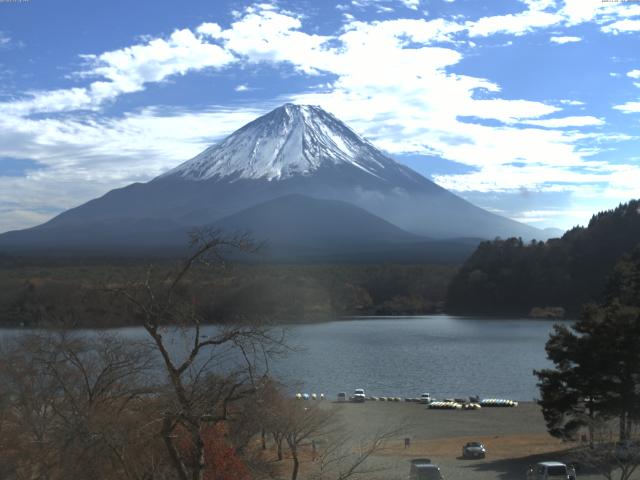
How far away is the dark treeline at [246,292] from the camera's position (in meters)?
16.6

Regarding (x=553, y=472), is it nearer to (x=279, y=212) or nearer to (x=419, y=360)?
(x=419, y=360)

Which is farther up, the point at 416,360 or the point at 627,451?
the point at 627,451

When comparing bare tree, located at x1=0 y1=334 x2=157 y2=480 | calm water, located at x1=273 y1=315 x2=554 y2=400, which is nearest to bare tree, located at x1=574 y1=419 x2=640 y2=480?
bare tree, located at x1=0 y1=334 x2=157 y2=480

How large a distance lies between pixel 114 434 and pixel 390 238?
143513 mm

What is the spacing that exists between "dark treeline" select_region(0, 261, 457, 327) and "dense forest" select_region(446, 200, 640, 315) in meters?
6.68

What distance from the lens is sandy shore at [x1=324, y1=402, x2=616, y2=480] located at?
16.2 m

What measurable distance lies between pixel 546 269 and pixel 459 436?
6079 centimetres

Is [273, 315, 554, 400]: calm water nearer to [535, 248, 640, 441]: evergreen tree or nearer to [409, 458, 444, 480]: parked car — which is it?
[535, 248, 640, 441]: evergreen tree

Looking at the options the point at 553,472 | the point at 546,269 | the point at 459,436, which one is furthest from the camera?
the point at 546,269

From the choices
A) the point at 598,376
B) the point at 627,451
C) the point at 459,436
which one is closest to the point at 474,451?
the point at 598,376

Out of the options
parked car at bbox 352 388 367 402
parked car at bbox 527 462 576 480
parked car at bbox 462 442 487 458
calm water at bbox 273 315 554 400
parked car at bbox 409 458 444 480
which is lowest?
calm water at bbox 273 315 554 400

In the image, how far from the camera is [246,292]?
4259 centimetres

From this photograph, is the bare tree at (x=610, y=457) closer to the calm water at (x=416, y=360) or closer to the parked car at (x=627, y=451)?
the parked car at (x=627, y=451)

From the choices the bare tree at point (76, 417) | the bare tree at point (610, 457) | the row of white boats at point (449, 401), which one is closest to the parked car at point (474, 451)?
the bare tree at point (610, 457)
